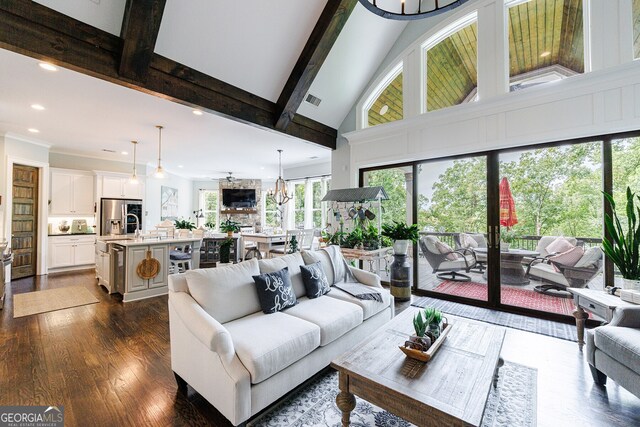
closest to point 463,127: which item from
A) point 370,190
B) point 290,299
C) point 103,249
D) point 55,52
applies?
point 370,190

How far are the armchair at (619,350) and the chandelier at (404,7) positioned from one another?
255cm

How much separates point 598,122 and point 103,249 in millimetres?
7619

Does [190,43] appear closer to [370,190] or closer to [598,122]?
[370,190]

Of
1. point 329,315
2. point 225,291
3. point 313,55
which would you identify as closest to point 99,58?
point 313,55

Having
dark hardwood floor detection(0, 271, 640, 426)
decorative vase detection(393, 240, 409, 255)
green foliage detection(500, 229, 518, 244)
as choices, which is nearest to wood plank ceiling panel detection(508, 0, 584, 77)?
green foliage detection(500, 229, 518, 244)

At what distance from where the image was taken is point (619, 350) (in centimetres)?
186

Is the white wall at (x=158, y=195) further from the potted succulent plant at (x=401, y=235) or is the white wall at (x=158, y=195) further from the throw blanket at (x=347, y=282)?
the potted succulent plant at (x=401, y=235)

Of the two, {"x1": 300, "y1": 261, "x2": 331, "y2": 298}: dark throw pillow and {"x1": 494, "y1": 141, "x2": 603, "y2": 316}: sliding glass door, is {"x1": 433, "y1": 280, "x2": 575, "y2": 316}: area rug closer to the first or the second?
{"x1": 494, "y1": 141, "x2": 603, "y2": 316}: sliding glass door

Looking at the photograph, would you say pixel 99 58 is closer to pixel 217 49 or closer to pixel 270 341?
pixel 217 49

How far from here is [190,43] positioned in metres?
3.12

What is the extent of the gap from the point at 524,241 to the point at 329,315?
318 cm

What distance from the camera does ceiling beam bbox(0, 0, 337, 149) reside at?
2271mm

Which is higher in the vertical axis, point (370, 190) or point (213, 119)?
point (213, 119)

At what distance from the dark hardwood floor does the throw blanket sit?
1.42 metres
